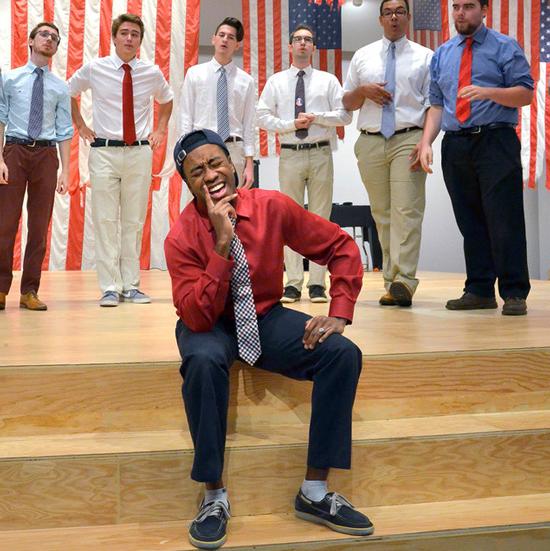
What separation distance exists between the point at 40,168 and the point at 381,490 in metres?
2.71

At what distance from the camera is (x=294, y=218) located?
2.56m

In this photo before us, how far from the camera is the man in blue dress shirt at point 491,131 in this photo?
3.86 metres

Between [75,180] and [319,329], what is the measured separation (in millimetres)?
6095

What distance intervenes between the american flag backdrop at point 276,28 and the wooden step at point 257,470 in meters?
6.27

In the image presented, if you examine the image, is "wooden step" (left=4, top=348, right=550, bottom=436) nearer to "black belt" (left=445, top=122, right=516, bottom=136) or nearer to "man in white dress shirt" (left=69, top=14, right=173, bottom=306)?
"black belt" (left=445, top=122, right=516, bottom=136)

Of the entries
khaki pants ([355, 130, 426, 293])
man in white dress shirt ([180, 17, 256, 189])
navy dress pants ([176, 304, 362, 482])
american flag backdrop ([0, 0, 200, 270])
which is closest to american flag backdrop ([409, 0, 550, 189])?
american flag backdrop ([0, 0, 200, 270])

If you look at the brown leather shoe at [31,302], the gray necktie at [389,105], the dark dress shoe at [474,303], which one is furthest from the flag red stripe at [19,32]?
the dark dress shoe at [474,303]

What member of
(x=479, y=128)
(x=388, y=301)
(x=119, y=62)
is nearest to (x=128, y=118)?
(x=119, y=62)

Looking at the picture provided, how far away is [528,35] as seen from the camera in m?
8.71

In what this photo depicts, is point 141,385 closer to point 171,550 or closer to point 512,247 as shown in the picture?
point 171,550

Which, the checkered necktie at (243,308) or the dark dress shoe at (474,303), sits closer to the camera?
the checkered necktie at (243,308)

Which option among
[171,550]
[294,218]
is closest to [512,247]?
[294,218]

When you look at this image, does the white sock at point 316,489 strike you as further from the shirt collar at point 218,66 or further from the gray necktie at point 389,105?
the shirt collar at point 218,66

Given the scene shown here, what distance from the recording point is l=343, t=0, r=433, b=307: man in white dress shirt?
14.1ft
